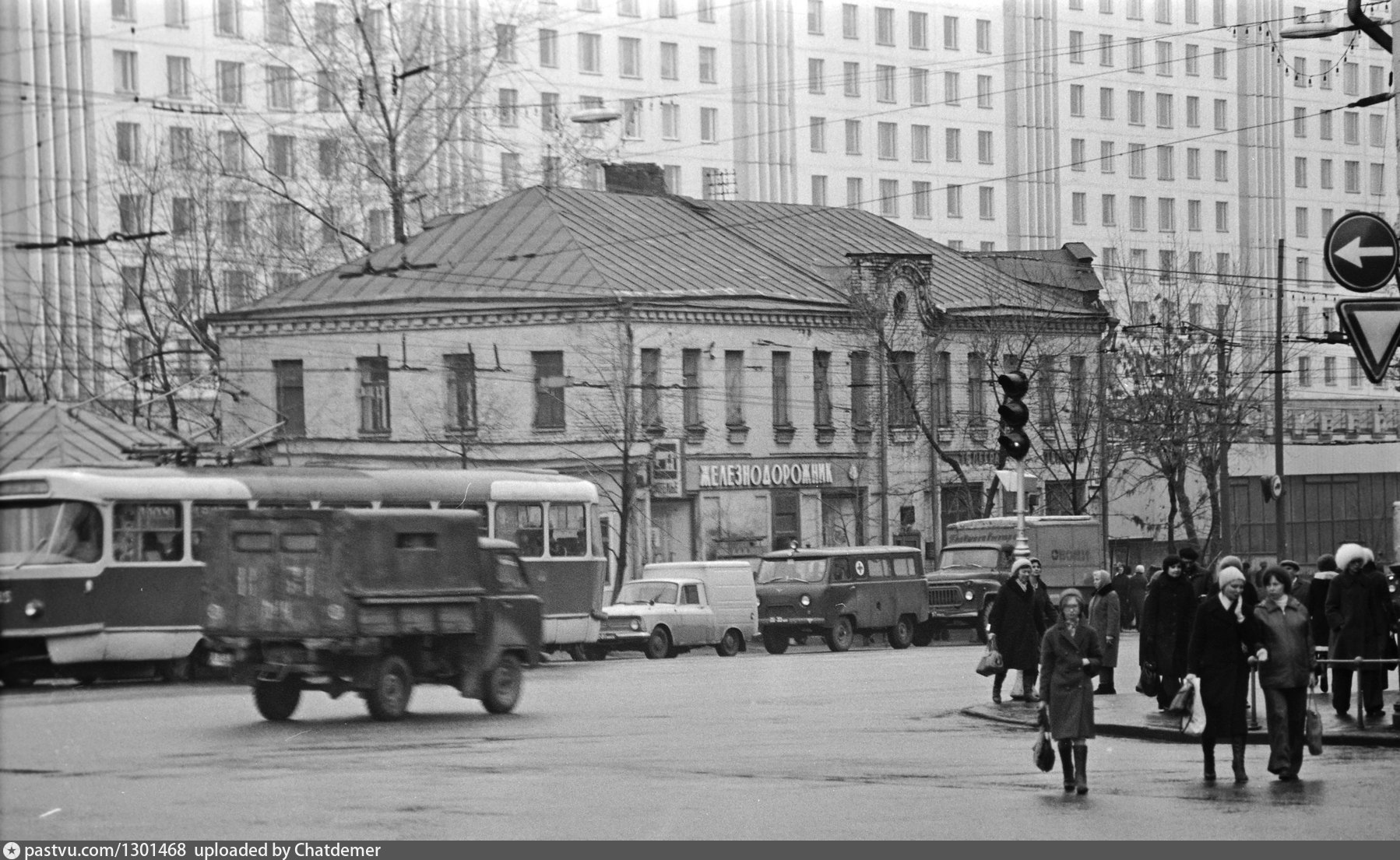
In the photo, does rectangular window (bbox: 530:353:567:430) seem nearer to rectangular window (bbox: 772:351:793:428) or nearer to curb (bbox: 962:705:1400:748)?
rectangular window (bbox: 772:351:793:428)

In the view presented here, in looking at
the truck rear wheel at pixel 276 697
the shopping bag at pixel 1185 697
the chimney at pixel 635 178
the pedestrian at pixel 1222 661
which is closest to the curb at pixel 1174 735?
the shopping bag at pixel 1185 697

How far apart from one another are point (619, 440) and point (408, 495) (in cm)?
1187

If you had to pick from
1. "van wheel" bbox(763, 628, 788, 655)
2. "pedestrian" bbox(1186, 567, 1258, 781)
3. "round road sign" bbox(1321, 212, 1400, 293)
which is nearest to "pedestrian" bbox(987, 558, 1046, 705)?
"pedestrian" bbox(1186, 567, 1258, 781)

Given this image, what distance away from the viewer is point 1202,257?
54.5 metres

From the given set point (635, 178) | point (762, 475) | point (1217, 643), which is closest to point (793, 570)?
point (762, 475)

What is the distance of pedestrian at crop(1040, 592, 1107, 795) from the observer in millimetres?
15875

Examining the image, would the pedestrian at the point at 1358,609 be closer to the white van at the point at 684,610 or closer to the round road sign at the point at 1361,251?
the round road sign at the point at 1361,251

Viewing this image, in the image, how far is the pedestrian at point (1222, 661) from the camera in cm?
1639

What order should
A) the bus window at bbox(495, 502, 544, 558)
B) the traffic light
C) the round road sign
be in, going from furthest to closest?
1. the bus window at bbox(495, 502, 544, 558)
2. the traffic light
3. the round road sign

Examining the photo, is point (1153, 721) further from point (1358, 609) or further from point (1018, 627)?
point (1018, 627)

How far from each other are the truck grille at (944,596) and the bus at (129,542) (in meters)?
19.1

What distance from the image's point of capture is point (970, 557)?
1870 inches

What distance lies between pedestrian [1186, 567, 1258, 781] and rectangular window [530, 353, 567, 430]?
60.6 ft
